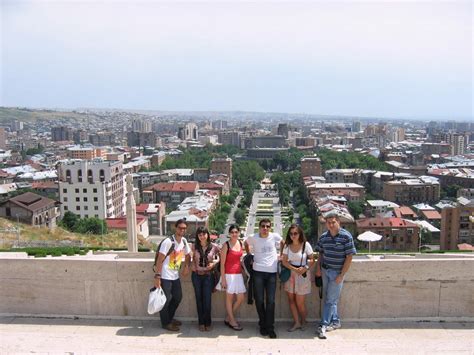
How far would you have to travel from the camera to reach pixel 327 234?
477cm

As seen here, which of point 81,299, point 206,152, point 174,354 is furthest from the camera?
point 206,152

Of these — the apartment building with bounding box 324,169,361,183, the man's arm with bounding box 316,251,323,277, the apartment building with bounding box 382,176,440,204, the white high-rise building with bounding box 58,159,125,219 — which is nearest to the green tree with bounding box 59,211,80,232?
the white high-rise building with bounding box 58,159,125,219

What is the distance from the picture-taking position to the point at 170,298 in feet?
15.8

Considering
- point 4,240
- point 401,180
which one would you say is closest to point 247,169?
point 401,180

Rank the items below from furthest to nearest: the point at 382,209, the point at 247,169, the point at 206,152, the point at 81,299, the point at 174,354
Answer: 1. the point at 206,152
2. the point at 247,169
3. the point at 382,209
4. the point at 81,299
5. the point at 174,354

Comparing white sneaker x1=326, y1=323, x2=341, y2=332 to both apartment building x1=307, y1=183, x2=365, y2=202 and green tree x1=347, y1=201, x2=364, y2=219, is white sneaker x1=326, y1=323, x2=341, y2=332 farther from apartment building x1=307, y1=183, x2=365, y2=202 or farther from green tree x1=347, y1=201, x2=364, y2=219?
apartment building x1=307, y1=183, x2=365, y2=202

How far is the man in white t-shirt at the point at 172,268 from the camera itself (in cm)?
474

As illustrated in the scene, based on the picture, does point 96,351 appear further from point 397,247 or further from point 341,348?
point 397,247

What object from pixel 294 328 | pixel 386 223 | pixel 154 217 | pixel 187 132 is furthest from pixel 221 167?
pixel 187 132

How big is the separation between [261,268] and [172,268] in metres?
0.84

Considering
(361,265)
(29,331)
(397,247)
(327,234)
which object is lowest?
(397,247)

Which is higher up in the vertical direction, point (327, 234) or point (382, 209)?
point (327, 234)

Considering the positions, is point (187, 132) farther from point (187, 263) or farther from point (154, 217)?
point (187, 263)

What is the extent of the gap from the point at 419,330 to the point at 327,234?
1.26m
